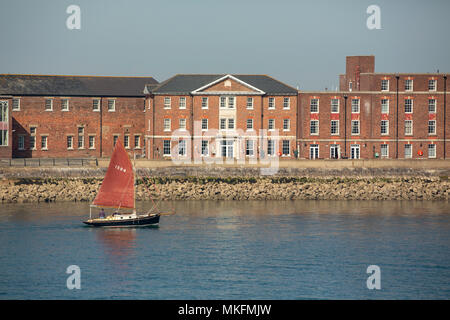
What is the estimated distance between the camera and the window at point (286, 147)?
95688 mm

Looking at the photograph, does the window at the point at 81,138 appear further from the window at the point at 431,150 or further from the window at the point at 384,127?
the window at the point at 431,150

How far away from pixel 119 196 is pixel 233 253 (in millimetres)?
12855

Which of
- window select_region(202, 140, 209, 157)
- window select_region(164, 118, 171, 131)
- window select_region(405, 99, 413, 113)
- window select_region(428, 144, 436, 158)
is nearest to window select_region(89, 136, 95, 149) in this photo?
window select_region(164, 118, 171, 131)

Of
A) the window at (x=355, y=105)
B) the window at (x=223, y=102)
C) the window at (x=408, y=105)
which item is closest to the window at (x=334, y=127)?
the window at (x=355, y=105)

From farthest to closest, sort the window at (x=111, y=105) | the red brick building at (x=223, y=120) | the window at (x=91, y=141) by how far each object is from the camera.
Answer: the window at (x=111, y=105), the window at (x=91, y=141), the red brick building at (x=223, y=120)

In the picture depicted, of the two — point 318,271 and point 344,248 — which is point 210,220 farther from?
point 318,271

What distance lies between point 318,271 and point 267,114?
4502 cm

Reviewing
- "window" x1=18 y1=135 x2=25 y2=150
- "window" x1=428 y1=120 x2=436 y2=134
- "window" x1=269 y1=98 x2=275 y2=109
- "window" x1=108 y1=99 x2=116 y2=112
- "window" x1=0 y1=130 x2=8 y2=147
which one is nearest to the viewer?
"window" x1=0 y1=130 x2=8 y2=147

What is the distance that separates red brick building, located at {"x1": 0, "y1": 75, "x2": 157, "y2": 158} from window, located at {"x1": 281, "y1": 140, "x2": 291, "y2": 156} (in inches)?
710

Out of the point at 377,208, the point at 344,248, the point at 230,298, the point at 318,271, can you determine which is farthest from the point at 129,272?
the point at 377,208

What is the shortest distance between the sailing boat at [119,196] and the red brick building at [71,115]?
118 feet

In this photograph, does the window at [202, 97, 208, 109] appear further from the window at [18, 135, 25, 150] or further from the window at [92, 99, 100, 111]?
the window at [18, 135, 25, 150]

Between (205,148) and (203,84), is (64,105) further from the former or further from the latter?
(205,148)

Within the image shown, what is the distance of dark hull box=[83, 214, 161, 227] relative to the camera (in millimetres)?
65250
